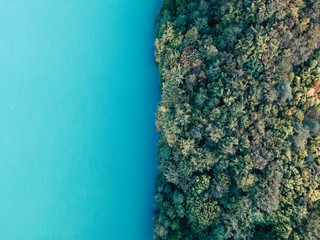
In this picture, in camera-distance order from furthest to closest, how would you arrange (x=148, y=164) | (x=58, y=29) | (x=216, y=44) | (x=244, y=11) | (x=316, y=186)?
(x=58, y=29) → (x=148, y=164) → (x=216, y=44) → (x=244, y=11) → (x=316, y=186)

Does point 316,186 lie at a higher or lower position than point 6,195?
lower

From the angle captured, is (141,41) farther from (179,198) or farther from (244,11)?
(179,198)

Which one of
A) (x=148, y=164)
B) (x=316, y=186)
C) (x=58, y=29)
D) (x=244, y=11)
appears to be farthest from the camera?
(x=58, y=29)

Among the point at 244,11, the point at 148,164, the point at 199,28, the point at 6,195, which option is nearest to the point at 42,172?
the point at 6,195

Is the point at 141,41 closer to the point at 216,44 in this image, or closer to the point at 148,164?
the point at 216,44

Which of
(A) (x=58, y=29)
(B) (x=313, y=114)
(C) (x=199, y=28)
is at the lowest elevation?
(B) (x=313, y=114)

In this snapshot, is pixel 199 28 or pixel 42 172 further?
pixel 42 172

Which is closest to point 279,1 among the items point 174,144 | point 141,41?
point 174,144
